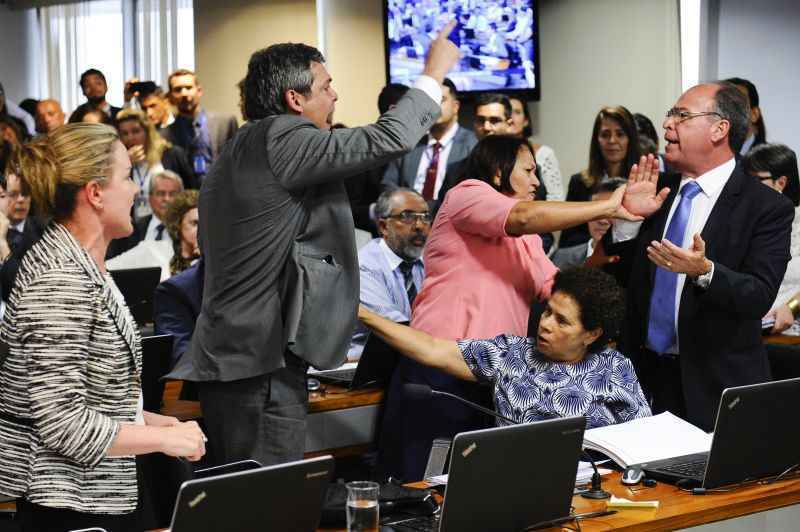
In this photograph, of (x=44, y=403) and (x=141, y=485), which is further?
(x=141, y=485)

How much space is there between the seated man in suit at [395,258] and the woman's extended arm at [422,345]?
1212 mm

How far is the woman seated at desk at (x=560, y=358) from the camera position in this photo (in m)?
3.03

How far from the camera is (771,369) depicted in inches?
144

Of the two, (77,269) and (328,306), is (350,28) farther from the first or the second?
(77,269)

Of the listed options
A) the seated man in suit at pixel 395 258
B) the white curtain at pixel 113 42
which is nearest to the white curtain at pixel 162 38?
the white curtain at pixel 113 42

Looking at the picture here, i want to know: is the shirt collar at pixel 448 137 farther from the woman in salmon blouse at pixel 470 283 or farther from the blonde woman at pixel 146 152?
the woman in salmon blouse at pixel 470 283

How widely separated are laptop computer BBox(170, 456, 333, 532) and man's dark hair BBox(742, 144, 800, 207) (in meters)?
3.36

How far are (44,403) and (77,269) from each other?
0.75 ft

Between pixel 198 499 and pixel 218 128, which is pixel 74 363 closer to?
pixel 198 499

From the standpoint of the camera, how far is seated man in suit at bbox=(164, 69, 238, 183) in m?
7.66

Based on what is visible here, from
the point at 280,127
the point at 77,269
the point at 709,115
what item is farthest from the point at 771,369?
the point at 77,269

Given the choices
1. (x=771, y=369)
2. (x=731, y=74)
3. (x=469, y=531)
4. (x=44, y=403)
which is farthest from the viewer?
(x=731, y=74)

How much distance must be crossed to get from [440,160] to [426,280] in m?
2.85

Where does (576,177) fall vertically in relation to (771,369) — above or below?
above
